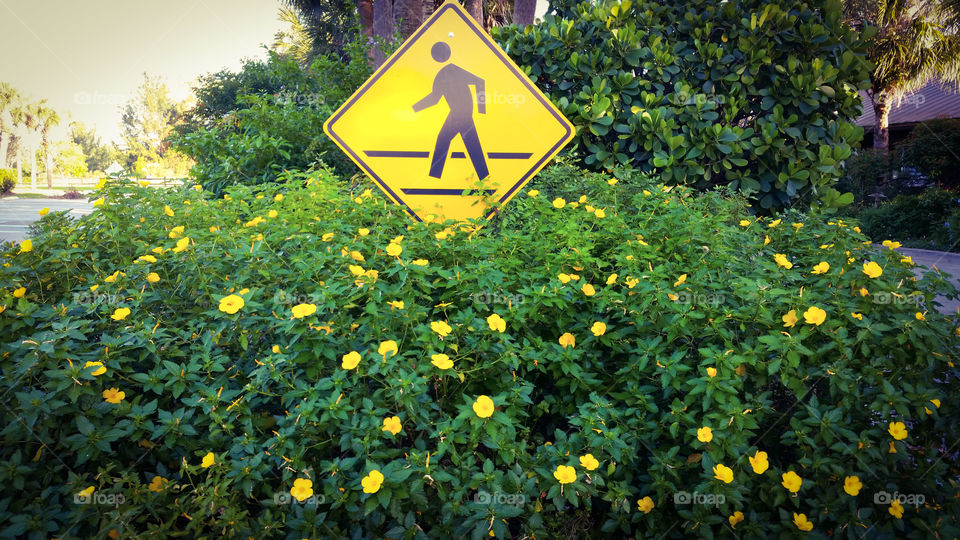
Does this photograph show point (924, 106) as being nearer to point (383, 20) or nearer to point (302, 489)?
point (383, 20)

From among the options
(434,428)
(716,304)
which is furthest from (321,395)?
(716,304)

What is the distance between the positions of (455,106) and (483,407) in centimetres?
222

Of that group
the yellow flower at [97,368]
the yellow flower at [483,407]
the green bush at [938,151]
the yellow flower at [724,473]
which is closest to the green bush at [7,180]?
the yellow flower at [97,368]

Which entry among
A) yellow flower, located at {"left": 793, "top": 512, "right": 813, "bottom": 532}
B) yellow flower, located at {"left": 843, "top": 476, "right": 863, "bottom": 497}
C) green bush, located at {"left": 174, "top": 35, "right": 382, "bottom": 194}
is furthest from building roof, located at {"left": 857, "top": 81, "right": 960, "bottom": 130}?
yellow flower, located at {"left": 793, "top": 512, "right": 813, "bottom": 532}

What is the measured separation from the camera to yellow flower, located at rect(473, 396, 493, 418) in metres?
1.73

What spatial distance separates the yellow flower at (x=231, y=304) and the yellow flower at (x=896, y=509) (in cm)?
230

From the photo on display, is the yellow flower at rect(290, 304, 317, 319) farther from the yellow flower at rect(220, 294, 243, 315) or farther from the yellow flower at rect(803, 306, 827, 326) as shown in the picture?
the yellow flower at rect(803, 306, 827, 326)

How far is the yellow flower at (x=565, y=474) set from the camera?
168 centimetres

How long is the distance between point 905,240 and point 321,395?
15978 millimetres

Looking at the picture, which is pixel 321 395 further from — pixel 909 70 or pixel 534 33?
pixel 909 70

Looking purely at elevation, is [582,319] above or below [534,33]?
below

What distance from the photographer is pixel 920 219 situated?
13523 millimetres

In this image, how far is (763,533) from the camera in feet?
5.87

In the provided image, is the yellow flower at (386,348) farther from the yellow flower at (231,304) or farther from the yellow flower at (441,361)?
the yellow flower at (231,304)
